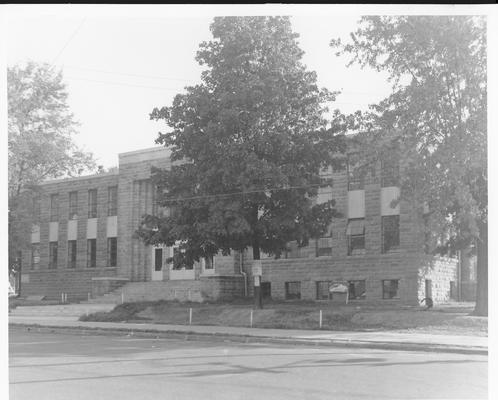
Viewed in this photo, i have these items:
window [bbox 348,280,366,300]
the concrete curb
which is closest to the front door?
window [bbox 348,280,366,300]

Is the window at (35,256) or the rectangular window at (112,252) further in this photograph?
the window at (35,256)

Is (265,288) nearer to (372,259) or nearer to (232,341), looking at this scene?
(372,259)

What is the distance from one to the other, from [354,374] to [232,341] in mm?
8784

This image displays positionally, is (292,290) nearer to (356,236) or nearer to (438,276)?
(356,236)

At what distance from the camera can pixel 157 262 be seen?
45188mm

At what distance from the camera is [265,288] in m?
39.6

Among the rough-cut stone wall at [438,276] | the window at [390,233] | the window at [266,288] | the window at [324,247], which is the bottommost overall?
the window at [266,288]

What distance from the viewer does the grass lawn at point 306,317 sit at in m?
23.3

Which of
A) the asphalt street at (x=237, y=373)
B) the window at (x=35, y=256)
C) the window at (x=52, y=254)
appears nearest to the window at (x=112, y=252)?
the window at (x=52, y=254)

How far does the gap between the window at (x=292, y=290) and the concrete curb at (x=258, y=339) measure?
14.5 m

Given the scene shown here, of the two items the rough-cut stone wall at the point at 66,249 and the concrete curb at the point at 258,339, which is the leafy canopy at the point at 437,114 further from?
the rough-cut stone wall at the point at 66,249

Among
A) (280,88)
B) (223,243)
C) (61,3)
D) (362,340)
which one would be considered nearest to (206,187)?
(223,243)

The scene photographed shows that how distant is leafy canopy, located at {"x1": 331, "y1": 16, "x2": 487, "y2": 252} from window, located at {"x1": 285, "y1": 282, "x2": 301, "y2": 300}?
13.2 meters
